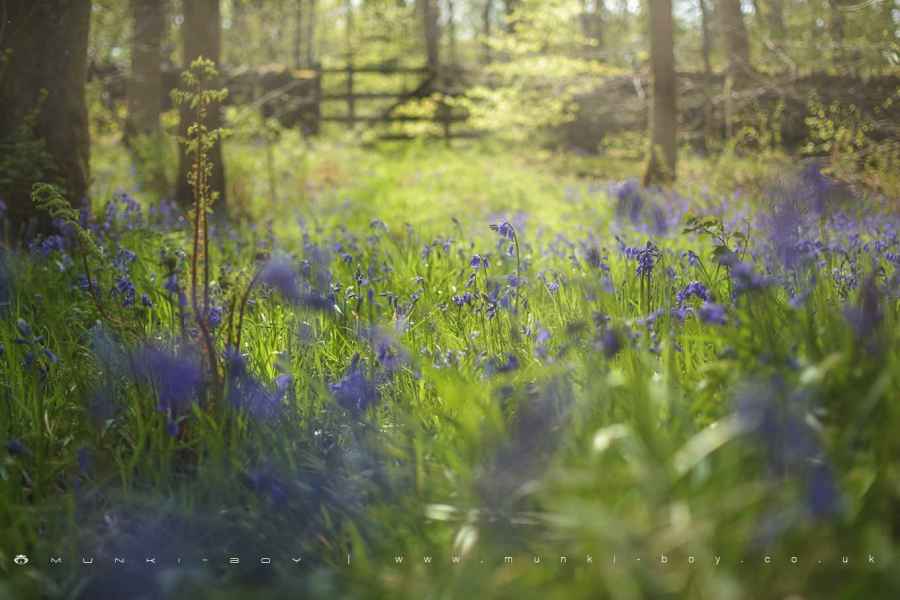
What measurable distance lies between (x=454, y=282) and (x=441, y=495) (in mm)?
2110

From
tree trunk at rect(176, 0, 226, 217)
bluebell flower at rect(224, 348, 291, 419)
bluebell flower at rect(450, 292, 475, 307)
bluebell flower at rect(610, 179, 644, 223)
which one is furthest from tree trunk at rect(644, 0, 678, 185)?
bluebell flower at rect(224, 348, 291, 419)

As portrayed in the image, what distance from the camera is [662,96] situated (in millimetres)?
9734

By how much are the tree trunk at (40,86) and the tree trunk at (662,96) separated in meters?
6.42

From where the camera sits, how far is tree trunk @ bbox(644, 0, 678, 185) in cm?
938

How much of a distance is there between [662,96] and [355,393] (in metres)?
8.47

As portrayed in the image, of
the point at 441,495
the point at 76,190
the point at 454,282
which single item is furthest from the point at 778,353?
the point at 76,190

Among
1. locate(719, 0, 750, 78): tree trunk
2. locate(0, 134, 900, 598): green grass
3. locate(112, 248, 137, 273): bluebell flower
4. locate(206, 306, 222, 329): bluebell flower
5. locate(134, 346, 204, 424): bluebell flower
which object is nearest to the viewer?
locate(0, 134, 900, 598): green grass

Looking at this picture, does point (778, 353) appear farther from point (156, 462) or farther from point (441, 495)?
point (156, 462)

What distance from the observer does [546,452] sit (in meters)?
1.84

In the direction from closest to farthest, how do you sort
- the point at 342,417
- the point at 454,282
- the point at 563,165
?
the point at 342,417
the point at 454,282
the point at 563,165

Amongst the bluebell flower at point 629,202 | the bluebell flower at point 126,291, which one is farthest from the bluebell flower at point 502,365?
the bluebell flower at point 629,202

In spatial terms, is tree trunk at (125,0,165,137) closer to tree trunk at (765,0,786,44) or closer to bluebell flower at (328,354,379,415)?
tree trunk at (765,0,786,44)

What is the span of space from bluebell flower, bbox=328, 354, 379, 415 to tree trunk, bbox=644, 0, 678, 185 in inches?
297

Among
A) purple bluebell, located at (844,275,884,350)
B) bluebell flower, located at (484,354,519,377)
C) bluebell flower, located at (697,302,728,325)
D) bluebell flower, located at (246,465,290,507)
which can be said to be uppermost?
purple bluebell, located at (844,275,884,350)
